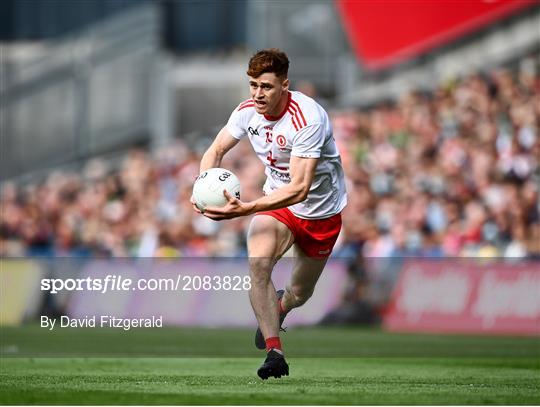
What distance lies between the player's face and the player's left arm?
44cm

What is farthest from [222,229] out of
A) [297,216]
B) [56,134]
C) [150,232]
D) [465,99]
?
[297,216]

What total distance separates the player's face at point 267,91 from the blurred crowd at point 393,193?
9.70 m

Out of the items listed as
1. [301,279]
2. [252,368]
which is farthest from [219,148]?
[252,368]

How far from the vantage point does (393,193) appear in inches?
913

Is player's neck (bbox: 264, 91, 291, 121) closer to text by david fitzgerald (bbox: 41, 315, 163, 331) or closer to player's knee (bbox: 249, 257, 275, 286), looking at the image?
player's knee (bbox: 249, 257, 275, 286)

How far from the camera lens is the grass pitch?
9.95 meters

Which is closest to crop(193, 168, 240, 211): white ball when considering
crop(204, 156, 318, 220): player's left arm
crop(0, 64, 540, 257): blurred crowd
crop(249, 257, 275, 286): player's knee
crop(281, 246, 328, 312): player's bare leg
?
crop(204, 156, 318, 220): player's left arm

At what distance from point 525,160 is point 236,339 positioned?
534cm

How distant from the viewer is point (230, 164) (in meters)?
25.9

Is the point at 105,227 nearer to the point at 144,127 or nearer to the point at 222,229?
the point at 222,229

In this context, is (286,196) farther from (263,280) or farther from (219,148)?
(219,148)

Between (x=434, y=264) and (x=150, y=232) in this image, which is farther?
(x=150, y=232)

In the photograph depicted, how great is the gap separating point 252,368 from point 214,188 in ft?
8.64

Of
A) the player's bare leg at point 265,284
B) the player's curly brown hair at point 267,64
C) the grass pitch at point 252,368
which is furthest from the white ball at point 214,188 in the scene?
the grass pitch at point 252,368
